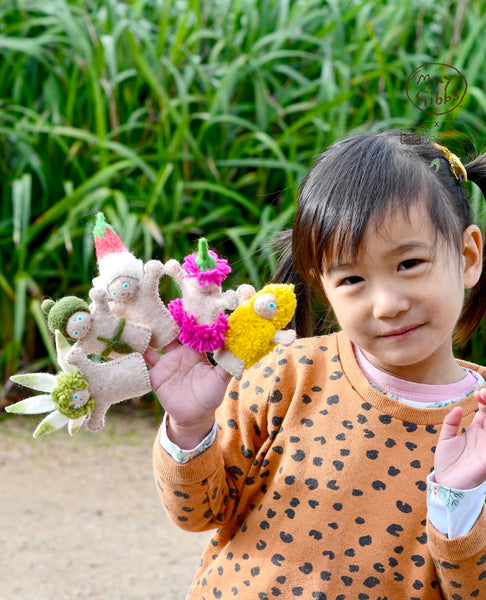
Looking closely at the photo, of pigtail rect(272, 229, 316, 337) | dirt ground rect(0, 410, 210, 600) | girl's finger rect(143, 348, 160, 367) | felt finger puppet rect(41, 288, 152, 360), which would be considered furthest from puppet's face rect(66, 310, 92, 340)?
dirt ground rect(0, 410, 210, 600)

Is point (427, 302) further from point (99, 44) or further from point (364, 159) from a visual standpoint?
point (99, 44)

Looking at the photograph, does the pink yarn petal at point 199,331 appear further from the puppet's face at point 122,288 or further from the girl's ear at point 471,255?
the girl's ear at point 471,255

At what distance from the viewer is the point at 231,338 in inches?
42.1

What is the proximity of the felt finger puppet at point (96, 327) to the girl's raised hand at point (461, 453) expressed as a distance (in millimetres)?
405

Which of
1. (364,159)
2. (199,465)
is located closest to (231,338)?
(199,465)

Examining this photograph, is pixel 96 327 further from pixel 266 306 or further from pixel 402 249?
pixel 402 249

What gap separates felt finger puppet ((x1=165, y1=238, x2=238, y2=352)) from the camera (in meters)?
1.05

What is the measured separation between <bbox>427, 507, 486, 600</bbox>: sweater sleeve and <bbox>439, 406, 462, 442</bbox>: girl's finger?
0.34 feet

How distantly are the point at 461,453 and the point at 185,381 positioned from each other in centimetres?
37

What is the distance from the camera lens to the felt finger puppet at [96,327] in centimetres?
99

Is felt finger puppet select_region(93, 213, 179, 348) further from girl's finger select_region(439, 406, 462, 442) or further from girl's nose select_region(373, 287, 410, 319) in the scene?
girl's finger select_region(439, 406, 462, 442)

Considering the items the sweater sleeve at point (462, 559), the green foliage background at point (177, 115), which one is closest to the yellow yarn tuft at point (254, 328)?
the sweater sleeve at point (462, 559)

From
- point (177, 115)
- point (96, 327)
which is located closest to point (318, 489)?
point (96, 327)

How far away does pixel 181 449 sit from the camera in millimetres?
1151
